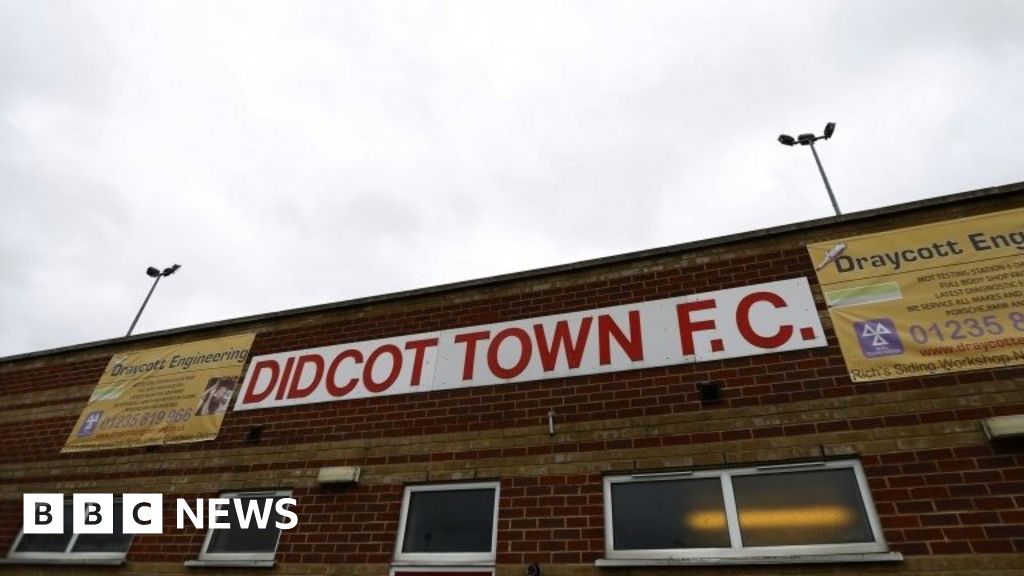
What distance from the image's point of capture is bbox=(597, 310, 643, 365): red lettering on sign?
22.2ft

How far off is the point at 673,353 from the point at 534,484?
2.21 metres

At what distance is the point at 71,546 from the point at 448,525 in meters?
5.52

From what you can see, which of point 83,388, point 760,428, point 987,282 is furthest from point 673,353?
point 83,388

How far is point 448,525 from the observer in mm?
6219

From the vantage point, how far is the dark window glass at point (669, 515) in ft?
17.6

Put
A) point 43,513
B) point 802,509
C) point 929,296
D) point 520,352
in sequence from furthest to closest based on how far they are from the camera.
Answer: point 43,513 → point 520,352 → point 929,296 → point 802,509

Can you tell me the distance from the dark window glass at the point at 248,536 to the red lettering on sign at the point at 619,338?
14.8 ft

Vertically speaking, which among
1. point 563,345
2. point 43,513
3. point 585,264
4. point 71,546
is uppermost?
point 585,264

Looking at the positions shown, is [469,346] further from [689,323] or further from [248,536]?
[248,536]

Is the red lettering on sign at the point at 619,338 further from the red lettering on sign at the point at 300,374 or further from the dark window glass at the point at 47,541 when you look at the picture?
the dark window glass at the point at 47,541

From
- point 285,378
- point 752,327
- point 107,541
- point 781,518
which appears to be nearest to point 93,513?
point 107,541

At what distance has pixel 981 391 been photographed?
527 cm

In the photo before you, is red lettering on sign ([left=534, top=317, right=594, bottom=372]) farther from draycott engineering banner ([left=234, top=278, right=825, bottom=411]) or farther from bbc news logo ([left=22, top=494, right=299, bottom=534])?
bbc news logo ([left=22, top=494, right=299, bottom=534])

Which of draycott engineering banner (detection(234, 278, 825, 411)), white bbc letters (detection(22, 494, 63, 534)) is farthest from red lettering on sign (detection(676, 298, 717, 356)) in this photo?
white bbc letters (detection(22, 494, 63, 534))
